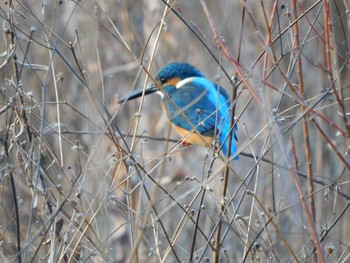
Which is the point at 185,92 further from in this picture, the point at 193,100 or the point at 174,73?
the point at 174,73

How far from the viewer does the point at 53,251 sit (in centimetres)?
213

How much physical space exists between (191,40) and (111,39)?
0.93 m

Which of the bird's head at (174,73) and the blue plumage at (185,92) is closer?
the blue plumage at (185,92)

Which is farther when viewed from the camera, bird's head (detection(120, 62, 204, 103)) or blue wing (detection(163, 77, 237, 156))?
bird's head (detection(120, 62, 204, 103))

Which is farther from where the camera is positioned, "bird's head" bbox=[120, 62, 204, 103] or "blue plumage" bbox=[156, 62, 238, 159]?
"bird's head" bbox=[120, 62, 204, 103]

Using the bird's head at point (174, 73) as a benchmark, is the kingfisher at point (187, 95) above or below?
below

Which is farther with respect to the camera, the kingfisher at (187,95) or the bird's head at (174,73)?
the bird's head at (174,73)

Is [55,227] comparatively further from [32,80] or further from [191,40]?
[191,40]

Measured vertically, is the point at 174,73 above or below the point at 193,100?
above

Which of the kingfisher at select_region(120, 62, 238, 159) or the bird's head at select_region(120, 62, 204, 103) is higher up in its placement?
the bird's head at select_region(120, 62, 204, 103)

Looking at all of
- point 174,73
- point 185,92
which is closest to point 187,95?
point 185,92

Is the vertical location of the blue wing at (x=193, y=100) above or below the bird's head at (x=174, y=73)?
below

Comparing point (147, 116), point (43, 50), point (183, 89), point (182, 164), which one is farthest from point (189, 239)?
point (43, 50)

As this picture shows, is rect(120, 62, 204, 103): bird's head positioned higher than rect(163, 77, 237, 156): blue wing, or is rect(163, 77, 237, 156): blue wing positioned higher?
rect(120, 62, 204, 103): bird's head
